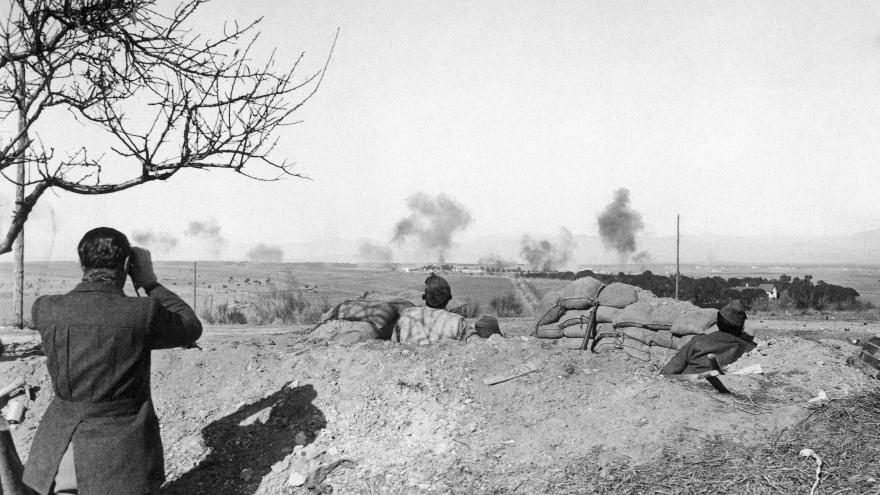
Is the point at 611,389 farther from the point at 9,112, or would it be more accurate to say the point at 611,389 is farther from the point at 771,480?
the point at 9,112

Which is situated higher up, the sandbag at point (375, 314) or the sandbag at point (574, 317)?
the sandbag at point (375, 314)

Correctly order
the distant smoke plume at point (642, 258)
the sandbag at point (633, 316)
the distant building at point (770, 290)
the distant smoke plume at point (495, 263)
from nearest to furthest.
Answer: the sandbag at point (633, 316) < the distant building at point (770, 290) < the distant smoke plume at point (495, 263) < the distant smoke plume at point (642, 258)

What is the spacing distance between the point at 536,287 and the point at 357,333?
70.8 ft

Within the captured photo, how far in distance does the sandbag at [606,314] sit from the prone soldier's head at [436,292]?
9.25 ft

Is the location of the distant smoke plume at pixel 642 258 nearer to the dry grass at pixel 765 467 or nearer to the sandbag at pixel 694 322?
the sandbag at pixel 694 322

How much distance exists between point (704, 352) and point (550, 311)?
3562 mm

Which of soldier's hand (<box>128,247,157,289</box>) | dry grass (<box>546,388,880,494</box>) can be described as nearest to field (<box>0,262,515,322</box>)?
dry grass (<box>546,388,880,494</box>)

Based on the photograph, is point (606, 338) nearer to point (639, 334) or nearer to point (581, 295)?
point (639, 334)

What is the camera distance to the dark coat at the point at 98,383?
230 centimetres

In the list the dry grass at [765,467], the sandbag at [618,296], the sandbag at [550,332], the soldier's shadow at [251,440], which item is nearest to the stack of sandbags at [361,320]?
the soldier's shadow at [251,440]

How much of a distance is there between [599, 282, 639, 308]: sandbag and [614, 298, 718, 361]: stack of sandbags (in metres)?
0.09

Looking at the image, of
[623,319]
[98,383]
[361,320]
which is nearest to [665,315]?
[623,319]

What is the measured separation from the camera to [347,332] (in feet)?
20.9

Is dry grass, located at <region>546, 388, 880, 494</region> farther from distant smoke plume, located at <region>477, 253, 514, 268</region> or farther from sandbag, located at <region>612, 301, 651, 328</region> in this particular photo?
distant smoke plume, located at <region>477, 253, 514, 268</region>
